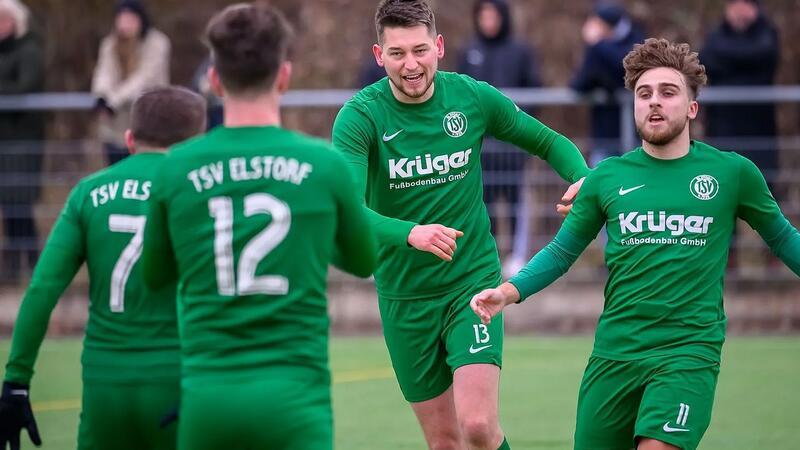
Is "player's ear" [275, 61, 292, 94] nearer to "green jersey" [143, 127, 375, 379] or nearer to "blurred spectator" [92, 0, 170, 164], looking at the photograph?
"green jersey" [143, 127, 375, 379]

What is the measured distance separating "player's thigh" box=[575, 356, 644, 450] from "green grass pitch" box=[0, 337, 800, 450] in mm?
2874

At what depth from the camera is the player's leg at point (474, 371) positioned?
6578 mm

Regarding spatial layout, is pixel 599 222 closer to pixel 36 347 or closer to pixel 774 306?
pixel 36 347

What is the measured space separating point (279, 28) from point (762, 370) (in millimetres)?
7970

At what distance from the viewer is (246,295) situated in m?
4.48

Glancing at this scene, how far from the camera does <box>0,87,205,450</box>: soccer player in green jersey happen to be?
520cm

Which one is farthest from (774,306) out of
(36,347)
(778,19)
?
(36,347)

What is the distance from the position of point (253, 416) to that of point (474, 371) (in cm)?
240

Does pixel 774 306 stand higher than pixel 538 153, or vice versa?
pixel 538 153

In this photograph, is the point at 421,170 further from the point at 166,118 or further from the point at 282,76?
the point at 282,76

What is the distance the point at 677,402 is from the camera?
225 inches

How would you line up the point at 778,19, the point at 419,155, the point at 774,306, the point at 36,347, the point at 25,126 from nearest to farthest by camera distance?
the point at 36,347 < the point at 419,155 < the point at 774,306 < the point at 25,126 < the point at 778,19

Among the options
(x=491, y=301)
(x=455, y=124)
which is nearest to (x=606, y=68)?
(x=455, y=124)

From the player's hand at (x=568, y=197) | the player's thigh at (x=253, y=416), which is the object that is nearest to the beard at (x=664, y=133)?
the player's hand at (x=568, y=197)
